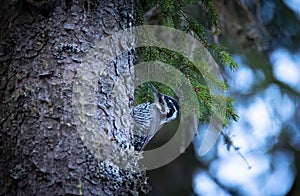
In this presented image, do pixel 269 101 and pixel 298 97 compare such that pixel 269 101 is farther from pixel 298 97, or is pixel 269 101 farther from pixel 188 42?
pixel 188 42

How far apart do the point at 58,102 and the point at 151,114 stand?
1.92 feet

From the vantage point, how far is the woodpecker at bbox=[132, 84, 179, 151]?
1886 millimetres

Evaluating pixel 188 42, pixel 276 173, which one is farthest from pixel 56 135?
pixel 276 173

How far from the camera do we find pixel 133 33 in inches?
66.6

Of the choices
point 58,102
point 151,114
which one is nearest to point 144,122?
point 151,114

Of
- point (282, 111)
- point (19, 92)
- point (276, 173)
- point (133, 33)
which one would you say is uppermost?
point (133, 33)

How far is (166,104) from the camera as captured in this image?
2.01m

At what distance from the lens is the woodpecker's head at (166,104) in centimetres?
194

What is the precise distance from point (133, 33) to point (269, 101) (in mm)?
1600

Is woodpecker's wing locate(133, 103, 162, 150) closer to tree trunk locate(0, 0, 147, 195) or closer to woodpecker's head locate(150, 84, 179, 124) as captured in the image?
woodpecker's head locate(150, 84, 179, 124)

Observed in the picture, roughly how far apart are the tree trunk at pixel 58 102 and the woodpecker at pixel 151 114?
292 millimetres

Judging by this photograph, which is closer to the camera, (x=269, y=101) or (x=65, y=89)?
(x=65, y=89)

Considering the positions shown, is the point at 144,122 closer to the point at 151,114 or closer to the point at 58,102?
the point at 151,114

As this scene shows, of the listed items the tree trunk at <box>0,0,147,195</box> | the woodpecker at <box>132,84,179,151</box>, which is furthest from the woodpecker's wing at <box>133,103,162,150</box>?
the tree trunk at <box>0,0,147,195</box>
